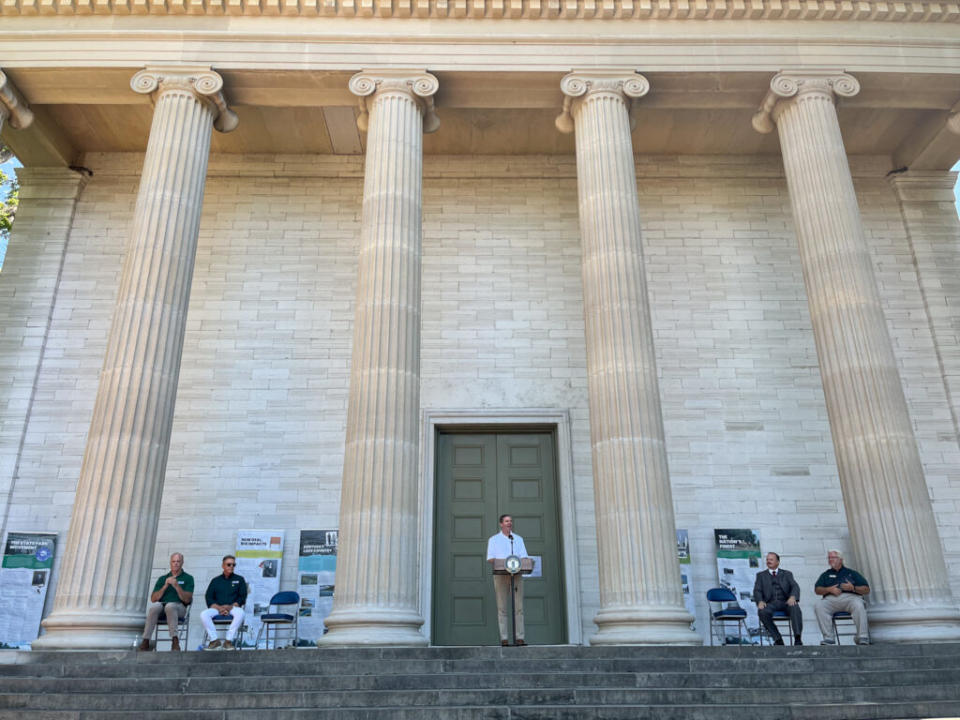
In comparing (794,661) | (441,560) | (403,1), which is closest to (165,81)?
(403,1)

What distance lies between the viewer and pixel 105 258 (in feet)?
48.1

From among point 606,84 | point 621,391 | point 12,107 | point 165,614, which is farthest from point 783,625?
point 12,107

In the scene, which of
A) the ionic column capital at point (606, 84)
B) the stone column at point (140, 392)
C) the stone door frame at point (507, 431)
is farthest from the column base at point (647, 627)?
the ionic column capital at point (606, 84)

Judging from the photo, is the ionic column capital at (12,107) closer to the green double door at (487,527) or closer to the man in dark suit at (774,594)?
the green double door at (487,527)

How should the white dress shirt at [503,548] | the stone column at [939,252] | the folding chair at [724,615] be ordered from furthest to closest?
1. the stone column at [939,252]
2. the folding chair at [724,615]
3. the white dress shirt at [503,548]

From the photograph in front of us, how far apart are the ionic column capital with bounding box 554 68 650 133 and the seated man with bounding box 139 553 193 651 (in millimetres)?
8873

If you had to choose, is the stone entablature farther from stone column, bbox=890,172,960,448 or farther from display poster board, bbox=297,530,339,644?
display poster board, bbox=297,530,339,644

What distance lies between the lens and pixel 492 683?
717 centimetres

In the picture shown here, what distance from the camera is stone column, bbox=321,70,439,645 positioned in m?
9.38

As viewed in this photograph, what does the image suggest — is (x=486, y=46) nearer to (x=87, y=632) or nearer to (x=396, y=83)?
(x=396, y=83)

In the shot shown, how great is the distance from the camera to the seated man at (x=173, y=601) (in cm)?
965

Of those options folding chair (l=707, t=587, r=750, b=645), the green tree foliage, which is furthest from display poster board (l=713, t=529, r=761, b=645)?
the green tree foliage

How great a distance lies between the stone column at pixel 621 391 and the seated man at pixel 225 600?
4.52m

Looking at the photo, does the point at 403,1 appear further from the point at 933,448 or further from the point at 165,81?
the point at 933,448
